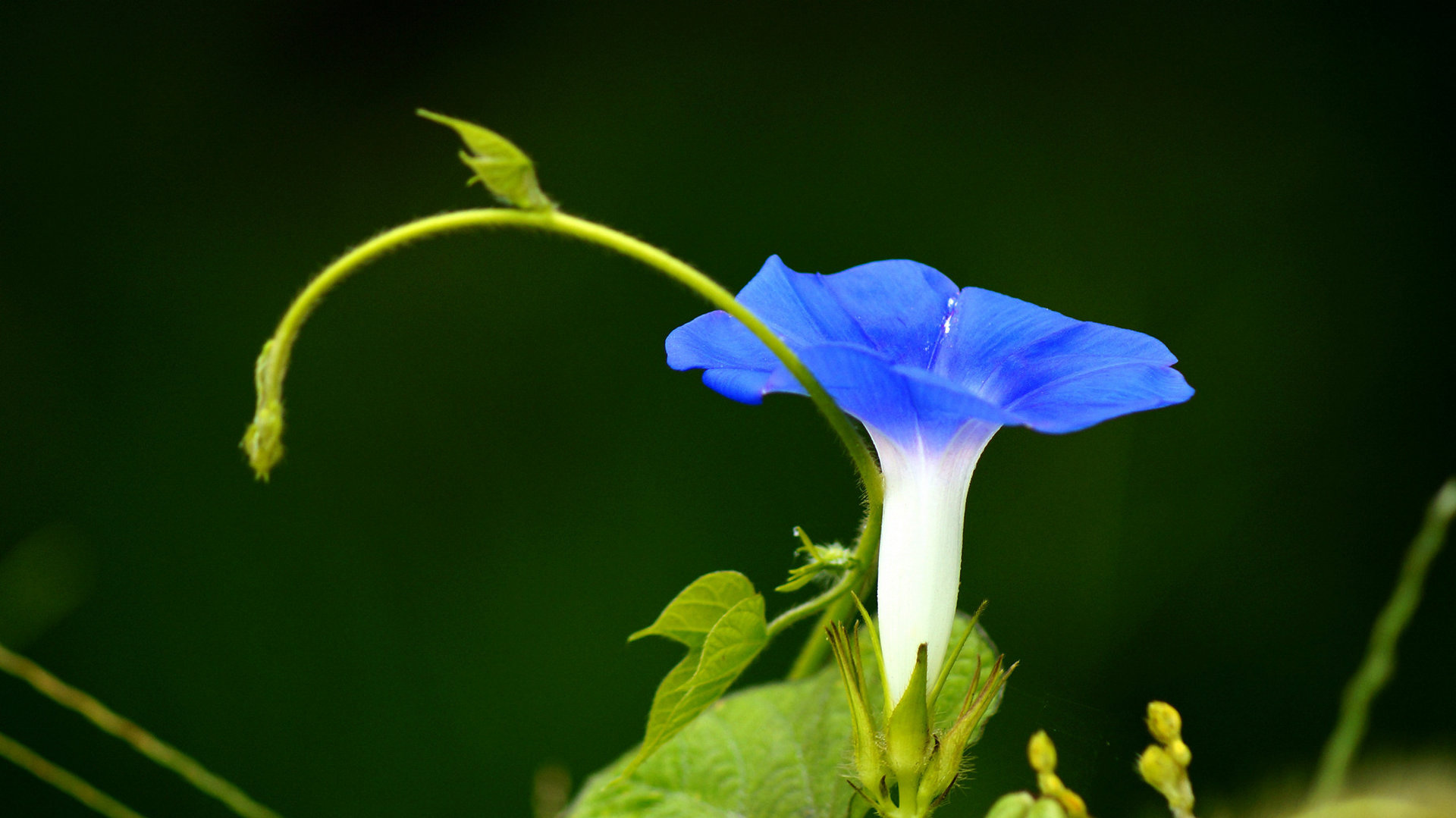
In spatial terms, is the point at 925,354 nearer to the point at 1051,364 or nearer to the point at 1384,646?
the point at 1051,364

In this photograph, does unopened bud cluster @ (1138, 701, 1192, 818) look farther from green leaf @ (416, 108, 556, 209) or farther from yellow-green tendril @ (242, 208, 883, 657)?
green leaf @ (416, 108, 556, 209)

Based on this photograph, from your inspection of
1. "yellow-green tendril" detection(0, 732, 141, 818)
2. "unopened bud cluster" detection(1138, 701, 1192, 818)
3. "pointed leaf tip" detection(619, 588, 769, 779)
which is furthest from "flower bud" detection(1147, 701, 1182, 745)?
"yellow-green tendril" detection(0, 732, 141, 818)

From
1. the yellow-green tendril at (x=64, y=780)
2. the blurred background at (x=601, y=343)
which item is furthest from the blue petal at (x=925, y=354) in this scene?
the blurred background at (x=601, y=343)

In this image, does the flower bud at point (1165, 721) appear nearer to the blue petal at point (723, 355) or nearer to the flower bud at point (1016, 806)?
the flower bud at point (1016, 806)

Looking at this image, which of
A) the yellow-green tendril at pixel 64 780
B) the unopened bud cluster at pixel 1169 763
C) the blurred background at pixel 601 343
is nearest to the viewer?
the unopened bud cluster at pixel 1169 763

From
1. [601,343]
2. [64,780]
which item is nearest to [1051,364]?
[64,780]

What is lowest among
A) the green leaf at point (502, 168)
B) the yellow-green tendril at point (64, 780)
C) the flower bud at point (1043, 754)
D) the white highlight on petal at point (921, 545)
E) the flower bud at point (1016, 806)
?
the yellow-green tendril at point (64, 780)

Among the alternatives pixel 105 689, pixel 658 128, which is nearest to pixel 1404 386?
pixel 658 128
